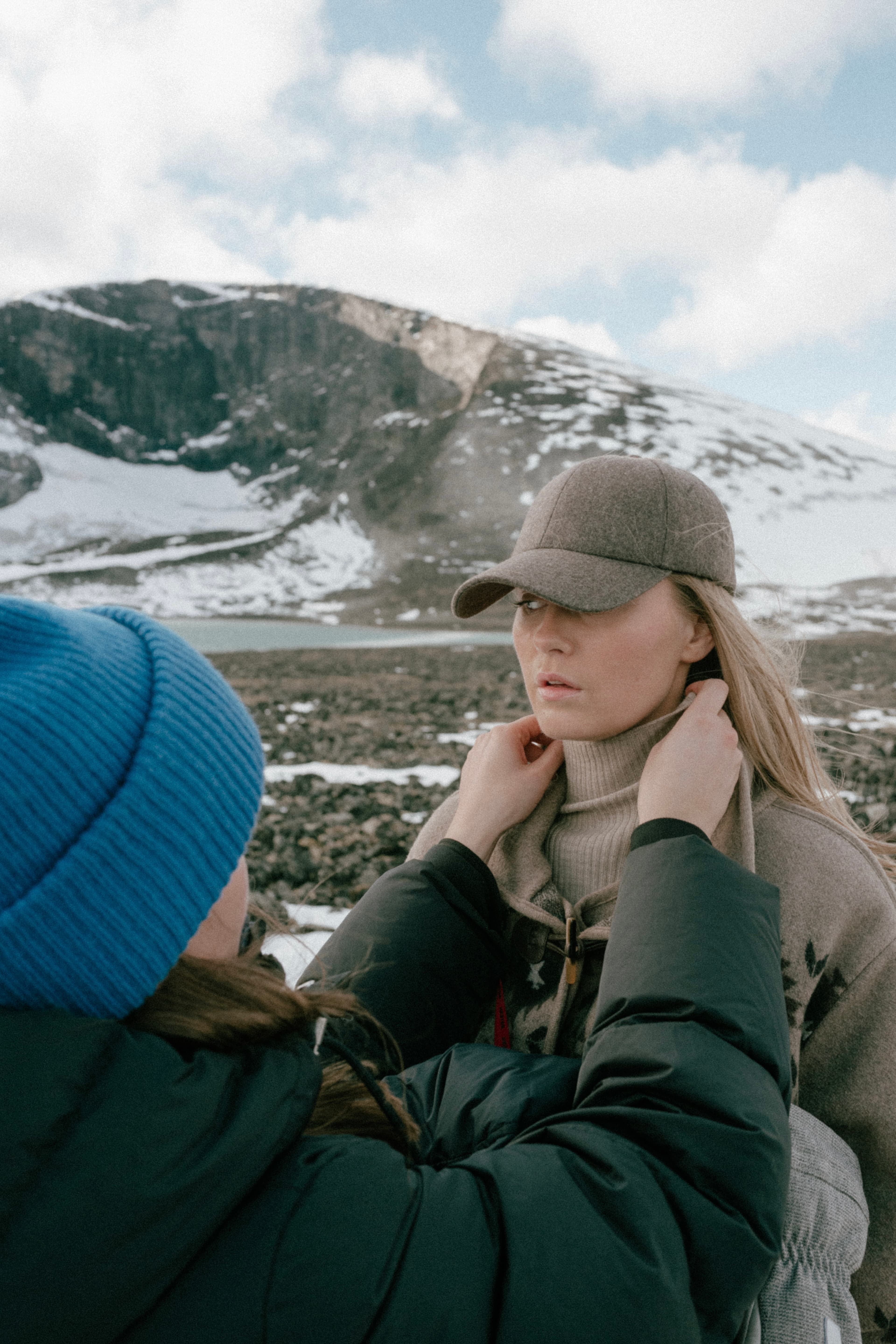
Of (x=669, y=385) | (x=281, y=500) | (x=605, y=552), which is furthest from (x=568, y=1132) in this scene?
(x=281, y=500)

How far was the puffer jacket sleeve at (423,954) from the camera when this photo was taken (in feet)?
6.24

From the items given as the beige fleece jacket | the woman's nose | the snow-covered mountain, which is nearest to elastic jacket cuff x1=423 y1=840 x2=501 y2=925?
the beige fleece jacket

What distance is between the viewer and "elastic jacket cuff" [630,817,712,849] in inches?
64.4

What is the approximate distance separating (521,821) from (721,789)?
67cm

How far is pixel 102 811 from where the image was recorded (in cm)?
103

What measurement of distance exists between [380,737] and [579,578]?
10.8 m

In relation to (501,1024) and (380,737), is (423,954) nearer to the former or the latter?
(501,1024)

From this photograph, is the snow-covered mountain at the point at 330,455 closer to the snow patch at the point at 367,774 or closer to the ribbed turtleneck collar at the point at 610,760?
the snow patch at the point at 367,774

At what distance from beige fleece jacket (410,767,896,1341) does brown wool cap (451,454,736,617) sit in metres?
0.57

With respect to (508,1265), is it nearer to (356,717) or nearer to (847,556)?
(356,717)

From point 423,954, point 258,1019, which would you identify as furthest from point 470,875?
point 258,1019

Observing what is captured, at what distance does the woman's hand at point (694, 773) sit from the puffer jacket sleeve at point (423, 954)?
509 mm

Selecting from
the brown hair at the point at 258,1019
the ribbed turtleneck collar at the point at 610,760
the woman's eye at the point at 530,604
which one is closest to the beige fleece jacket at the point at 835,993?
the ribbed turtleneck collar at the point at 610,760

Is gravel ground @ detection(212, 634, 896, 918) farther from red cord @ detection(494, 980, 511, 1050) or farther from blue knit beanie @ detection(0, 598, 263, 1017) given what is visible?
blue knit beanie @ detection(0, 598, 263, 1017)
